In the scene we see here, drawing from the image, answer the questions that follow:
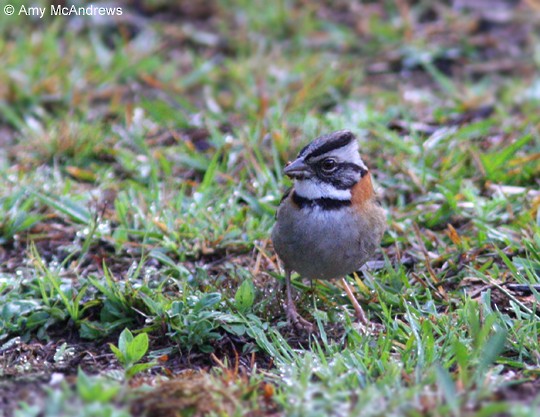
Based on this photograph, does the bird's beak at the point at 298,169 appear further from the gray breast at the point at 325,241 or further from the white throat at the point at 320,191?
the gray breast at the point at 325,241

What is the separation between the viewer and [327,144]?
15.3 feet

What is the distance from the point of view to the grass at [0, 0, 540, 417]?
379 centimetres

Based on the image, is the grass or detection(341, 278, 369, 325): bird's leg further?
detection(341, 278, 369, 325): bird's leg

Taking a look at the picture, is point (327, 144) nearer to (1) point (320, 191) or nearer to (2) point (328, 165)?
(2) point (328, 165)

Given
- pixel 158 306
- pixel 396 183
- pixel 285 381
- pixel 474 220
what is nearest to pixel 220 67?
pixel 396 183

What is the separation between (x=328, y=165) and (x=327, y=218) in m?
0.30

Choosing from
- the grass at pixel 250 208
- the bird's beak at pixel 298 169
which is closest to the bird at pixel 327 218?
the bird's beak at pixel 298 169

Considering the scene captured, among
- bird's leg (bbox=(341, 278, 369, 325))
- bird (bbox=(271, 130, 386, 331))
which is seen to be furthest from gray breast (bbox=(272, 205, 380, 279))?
bird's leg (bbox=(341, 278, 369, 325))

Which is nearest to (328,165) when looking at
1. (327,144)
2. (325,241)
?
(327,144)

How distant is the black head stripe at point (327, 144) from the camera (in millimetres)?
4672

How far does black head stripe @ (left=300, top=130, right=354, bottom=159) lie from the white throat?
172 mm

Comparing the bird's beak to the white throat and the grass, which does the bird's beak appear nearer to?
the white throat

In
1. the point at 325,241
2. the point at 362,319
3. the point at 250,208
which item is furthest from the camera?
the point at 250,208

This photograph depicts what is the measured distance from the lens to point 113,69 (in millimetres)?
7766
